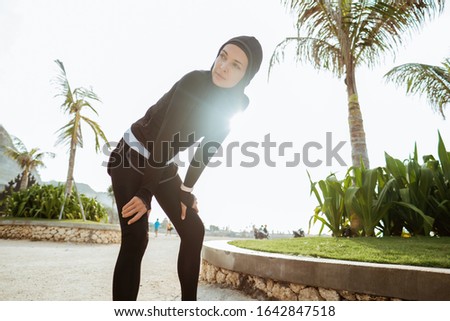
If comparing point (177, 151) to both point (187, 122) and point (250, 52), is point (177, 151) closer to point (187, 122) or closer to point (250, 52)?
point (187, 122)

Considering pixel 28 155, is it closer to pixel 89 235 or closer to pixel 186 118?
pixel 89 235

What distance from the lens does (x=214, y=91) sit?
4.68ft

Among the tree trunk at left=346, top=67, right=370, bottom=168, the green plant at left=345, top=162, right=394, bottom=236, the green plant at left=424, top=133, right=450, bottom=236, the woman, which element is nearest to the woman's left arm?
the woman

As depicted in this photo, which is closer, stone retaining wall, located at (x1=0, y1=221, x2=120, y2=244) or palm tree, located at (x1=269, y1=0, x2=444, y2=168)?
palm tree, located at (x1=269, y1=0, x2=444, y2=168)

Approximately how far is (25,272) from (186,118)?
3175mm

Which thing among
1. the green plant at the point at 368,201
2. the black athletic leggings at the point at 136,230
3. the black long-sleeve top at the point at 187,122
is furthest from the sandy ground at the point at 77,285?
the green plant at the point at 368,201

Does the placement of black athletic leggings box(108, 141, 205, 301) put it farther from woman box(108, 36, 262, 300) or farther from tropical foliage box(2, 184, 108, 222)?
tropical foliage box(2, 184, 108, 222)

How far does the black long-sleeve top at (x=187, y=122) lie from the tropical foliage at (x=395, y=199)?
2.21 metres

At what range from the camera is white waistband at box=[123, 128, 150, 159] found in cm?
129

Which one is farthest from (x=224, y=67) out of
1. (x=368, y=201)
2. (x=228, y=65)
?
(x=368, y=201)

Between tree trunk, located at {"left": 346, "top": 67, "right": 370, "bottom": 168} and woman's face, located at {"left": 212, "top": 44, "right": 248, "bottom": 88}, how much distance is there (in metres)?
3.36

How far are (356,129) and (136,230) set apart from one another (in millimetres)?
4162
